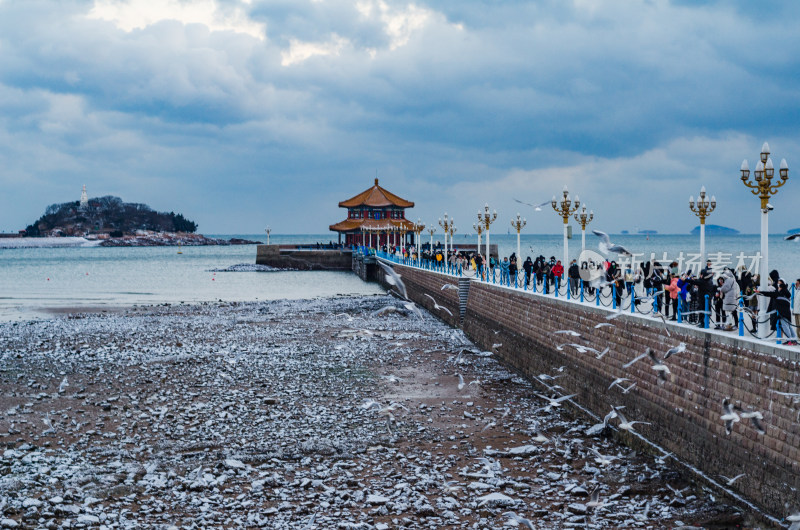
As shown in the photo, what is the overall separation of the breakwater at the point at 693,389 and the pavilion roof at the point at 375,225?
195 ft

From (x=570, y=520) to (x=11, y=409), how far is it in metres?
12.9

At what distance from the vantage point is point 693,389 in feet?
39.2

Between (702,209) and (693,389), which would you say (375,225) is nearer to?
(702,209)

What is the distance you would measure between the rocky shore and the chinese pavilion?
58211 mm

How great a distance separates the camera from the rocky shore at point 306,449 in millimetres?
10781

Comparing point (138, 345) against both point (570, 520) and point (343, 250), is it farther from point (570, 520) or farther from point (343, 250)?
point (343, 250)

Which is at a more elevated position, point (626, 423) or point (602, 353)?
point (602, 353)

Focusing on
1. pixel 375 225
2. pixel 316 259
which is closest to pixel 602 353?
pixel 375 225

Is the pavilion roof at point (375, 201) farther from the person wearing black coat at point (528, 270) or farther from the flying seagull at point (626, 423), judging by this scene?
the flying seagull at point (626, 423)

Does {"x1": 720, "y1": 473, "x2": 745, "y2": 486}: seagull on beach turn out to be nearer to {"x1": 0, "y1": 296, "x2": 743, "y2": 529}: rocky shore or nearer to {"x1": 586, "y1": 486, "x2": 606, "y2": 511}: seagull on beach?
{"x1": 0, "y1": 296, "x2": 743, "y2": 529}: rocky shore

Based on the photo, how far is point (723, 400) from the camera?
1099 centimetres

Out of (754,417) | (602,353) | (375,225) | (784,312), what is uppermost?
(375,225)

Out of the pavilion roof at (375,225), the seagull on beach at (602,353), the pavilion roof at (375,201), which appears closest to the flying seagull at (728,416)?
the seagull on beach at (602,353)

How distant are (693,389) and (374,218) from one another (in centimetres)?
7526
